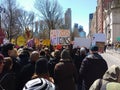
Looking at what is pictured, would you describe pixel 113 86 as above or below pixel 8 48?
below

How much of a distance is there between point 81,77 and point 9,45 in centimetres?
205

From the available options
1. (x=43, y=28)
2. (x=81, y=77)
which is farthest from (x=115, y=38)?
(x=81, y=77)

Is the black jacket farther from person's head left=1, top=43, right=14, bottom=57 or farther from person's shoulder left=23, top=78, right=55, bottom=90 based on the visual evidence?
person's shoulder left=23, top=78, right=55, bottom=90

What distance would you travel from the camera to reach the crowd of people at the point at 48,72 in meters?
5.64

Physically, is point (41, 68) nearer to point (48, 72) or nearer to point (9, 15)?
point (48, 72)

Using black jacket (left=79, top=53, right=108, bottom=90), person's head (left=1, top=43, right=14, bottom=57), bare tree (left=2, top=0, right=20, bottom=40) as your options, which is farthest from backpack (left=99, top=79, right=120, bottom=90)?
bare tree (left=2, top=0, right=20, bottom=40)

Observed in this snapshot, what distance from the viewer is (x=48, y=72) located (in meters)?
6.76

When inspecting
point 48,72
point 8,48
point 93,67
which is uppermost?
point 8,48

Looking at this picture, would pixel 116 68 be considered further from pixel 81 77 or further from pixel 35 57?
pixel 81 77

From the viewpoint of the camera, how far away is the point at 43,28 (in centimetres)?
9444

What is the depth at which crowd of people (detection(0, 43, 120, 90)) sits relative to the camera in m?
5.64

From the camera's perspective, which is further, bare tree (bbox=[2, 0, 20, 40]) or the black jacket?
bare tree (bbox=[2, 0, 20, 40])

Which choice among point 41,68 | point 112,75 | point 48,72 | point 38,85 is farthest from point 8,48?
point 112,75

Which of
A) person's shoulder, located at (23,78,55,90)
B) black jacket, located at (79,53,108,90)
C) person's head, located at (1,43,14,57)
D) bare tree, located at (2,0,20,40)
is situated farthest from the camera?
bare tree, located at (2,0,20,40)
